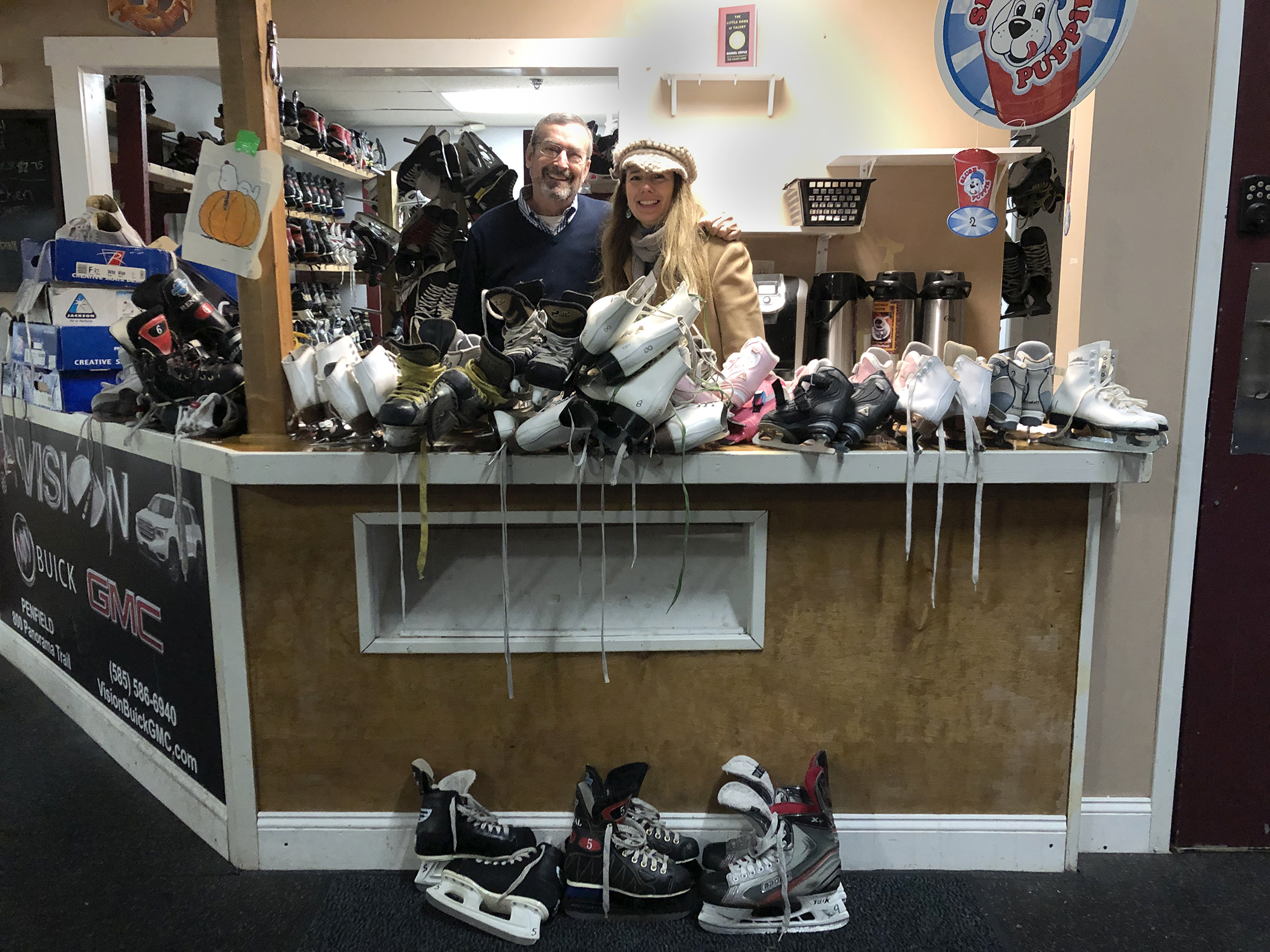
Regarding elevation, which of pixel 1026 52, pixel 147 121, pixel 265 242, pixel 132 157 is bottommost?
pixel 265 242

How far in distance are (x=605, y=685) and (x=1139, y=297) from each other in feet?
4.40

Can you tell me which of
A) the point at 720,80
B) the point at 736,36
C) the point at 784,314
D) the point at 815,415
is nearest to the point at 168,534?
the point at 815,415

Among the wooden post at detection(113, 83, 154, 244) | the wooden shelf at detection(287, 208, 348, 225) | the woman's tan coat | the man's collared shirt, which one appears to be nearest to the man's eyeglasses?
the man's collared shirt

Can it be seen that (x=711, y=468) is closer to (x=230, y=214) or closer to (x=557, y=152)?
(x=230, y=214)

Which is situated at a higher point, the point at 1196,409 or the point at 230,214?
Answer: the point at 230,214

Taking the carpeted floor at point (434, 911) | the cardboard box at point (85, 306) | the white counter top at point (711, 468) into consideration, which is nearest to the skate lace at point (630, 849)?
the carpeted floor at point (434, 911)

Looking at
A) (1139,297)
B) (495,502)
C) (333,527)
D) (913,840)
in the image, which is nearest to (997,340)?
(1139,297)

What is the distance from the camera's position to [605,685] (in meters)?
1.62

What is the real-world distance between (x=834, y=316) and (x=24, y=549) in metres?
2.87

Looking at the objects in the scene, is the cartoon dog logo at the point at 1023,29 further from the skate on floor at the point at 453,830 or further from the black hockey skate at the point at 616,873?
the skate on floor at the point at 453,830

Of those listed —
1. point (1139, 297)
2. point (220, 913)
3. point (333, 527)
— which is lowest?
point (220, 913)

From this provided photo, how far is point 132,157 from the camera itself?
3447 mm

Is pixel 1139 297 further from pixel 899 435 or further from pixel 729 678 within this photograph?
pixel 729 678

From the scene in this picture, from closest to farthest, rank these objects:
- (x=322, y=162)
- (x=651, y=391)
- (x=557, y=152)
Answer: (x=651, y=391) → (x=557, y=152) → (x=322, y=162)
